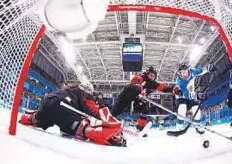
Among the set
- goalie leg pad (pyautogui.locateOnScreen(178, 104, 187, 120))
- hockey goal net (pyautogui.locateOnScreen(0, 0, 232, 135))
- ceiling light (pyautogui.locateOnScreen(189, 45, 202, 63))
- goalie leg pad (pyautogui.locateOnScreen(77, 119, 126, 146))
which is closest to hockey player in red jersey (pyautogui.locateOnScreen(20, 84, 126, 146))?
goalie leg pad (pyautogui.locateOnScreen(77, 119, 126, 146))

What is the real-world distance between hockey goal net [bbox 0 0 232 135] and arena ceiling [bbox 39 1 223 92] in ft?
0.08

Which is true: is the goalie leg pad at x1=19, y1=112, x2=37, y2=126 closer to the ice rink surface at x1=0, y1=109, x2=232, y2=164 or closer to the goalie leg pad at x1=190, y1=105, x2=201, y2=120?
the ice rink surface at x1=0, y1=109, x2=232, y2=164

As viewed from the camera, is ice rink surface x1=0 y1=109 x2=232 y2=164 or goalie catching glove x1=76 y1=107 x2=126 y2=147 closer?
ice rink surface x1=0 y1=109 x2=232 y2=164

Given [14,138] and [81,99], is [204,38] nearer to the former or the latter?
[81,99]

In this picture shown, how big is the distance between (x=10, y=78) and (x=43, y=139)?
0.22m

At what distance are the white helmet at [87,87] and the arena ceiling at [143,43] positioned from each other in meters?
0.02

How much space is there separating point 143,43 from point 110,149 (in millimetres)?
372

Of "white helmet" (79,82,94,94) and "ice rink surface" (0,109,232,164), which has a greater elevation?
"white helmet" (79,82,94,94)

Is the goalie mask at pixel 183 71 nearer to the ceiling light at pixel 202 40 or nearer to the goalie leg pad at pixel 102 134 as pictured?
the ceiling light at pixel 202 40

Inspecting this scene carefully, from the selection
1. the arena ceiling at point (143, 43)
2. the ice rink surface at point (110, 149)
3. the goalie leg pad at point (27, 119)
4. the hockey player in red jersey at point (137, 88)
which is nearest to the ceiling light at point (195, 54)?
the arena ceiling at point (143, 43)

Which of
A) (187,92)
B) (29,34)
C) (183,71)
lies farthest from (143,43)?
(29,34)

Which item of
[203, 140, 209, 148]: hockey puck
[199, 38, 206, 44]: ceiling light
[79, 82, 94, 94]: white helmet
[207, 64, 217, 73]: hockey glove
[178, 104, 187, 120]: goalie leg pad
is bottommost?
[203, 140, 209, 148]: hockey puck

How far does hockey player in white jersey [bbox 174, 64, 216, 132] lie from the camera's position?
91 cm

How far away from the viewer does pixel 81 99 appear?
3.22 ft
